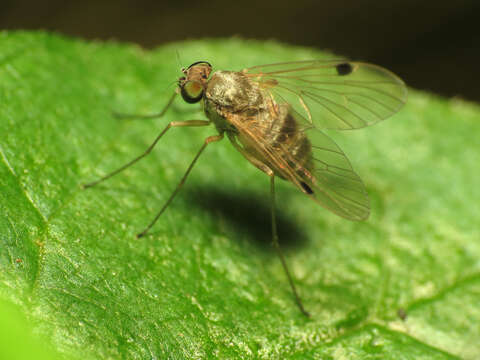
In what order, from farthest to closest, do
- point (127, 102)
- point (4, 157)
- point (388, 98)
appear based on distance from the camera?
point (127, 102)
point (388, 98)
point (4, 157)

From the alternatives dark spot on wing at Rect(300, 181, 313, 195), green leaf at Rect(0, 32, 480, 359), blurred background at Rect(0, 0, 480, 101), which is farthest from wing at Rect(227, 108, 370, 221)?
Answer: blurred background at Rect(0, 0, 480, 101)

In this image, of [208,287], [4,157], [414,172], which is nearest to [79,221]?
[4,157]

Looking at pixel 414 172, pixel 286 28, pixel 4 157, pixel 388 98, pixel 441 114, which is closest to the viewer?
pixel 4 157

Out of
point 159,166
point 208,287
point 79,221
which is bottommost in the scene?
point 208,287

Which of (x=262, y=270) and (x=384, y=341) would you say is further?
(x=262, y=270)

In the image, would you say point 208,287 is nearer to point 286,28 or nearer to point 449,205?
point 449,205

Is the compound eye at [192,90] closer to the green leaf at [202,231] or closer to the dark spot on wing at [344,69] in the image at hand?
the green leaf at [202,231]

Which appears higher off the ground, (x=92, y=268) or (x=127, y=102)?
(x=127, y=102)

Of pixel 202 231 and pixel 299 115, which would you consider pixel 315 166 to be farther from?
pixel 202 231

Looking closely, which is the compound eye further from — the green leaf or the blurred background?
the blurred background
